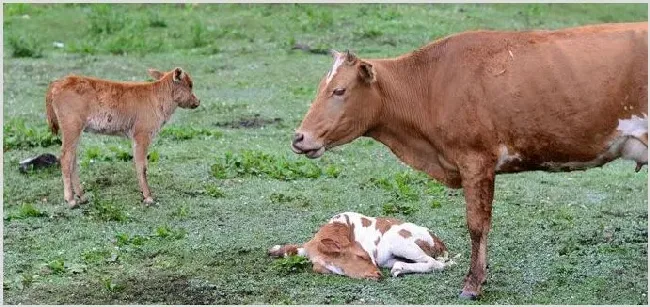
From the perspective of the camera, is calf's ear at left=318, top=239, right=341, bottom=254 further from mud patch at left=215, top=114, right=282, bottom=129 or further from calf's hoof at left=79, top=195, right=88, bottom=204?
mud patch at left=215, top=114, right=282, bottom=129

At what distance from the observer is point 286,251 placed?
860cm

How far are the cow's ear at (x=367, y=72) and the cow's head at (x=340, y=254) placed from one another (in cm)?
125

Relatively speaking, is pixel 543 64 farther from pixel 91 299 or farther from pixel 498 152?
pixel 91 299

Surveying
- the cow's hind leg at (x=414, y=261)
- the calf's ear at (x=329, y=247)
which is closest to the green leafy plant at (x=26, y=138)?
the calf's ear at (x=329, y=247)

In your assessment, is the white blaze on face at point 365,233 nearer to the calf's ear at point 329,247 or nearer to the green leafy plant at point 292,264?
the calf's ear at point 329,247

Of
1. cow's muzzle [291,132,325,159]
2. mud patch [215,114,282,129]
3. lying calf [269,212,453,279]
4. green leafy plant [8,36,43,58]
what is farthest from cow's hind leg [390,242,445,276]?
green leafy plant [8,36,43,58]

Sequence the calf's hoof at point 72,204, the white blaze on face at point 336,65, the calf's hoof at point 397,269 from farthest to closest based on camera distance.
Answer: the calf's hoof at point 72,204
the calf's hoof at point 397,269
the white blaze on face at point 336,65

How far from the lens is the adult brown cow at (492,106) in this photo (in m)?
7.24

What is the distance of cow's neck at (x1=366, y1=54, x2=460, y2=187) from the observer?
779 cm

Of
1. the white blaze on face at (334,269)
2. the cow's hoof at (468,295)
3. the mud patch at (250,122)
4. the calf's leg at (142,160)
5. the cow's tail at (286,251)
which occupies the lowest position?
the mud patch at (250,122)

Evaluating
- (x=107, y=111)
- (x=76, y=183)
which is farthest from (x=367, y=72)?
(x=76, y=183)

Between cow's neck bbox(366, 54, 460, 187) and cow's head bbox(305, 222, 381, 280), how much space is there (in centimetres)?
79

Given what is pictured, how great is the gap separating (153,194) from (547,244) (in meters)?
3.81

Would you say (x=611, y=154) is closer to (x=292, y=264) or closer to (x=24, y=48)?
(x=292, y=264)
